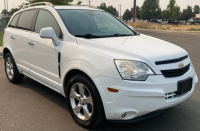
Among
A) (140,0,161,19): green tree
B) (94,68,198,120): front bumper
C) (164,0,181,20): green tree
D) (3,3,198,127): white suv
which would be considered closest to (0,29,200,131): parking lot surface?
(3,3,198,127): white suv

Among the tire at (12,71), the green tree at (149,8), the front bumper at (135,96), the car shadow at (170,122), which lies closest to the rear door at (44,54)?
the car shadow at (170,122)

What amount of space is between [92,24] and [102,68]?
142 centimetres

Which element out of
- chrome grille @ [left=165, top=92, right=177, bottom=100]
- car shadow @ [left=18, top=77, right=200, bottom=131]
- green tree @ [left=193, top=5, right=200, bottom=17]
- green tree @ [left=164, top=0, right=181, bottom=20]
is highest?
green tree @ [left=193, top=5, right=200, bottom=17]

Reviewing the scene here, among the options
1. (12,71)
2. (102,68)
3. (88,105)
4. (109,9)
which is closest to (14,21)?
(12,71)

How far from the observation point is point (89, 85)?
268 cm

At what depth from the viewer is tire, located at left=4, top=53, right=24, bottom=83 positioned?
479 centimetres

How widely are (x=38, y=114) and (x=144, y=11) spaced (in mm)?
63805

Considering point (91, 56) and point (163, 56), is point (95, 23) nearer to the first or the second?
point (91, 56)

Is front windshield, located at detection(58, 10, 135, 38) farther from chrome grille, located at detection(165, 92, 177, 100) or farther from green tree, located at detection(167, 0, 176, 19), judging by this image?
green tree, located at detection(167, 0, 176, 19)

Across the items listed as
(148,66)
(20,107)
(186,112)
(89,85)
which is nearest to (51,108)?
(20,107)

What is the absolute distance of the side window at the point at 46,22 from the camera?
3496mm

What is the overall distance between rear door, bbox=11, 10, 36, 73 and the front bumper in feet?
7.33

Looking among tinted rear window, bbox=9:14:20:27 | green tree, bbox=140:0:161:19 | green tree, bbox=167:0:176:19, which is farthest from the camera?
green tree, bbox=140:0:161:19

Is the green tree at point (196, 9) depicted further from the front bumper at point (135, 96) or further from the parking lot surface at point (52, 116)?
the front bumper at point (135, 96)
